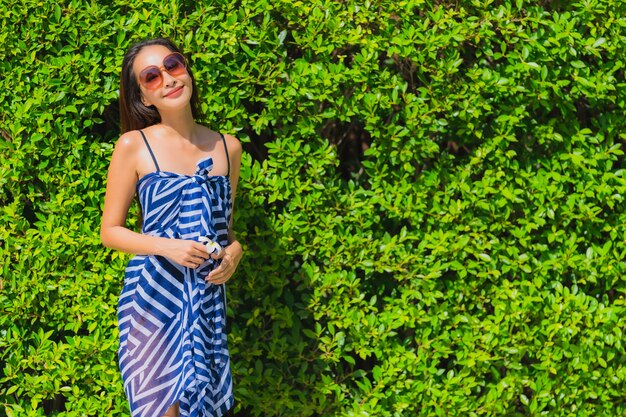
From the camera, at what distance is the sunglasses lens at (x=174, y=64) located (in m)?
Result: 4.05

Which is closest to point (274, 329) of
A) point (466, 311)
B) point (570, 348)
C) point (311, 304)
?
point (311, 304)

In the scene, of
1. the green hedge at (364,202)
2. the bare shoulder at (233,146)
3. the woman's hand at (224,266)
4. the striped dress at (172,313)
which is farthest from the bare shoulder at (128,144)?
the green hedge at (364,202)

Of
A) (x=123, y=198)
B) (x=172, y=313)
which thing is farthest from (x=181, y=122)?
(x=172, y=313)

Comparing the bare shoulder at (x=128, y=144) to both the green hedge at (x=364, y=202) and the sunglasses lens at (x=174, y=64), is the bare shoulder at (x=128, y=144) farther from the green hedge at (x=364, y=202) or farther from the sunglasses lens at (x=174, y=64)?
the green hedge at (x=364, y=202)

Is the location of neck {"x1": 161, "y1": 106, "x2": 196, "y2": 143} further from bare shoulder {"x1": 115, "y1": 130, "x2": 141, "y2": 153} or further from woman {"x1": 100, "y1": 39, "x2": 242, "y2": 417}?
bare shoulder {"x1": 115, "y1": 130, "x2": 141, "y2": 153}

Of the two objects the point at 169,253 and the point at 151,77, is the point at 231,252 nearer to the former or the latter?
the point at 169,253

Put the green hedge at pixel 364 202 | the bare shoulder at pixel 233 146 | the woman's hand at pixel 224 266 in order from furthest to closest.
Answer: the green hedge at pixel 364 202, the bare shoulder at pixel 233 146, the woman's hand at pixel 224 266

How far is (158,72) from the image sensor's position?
405 cm

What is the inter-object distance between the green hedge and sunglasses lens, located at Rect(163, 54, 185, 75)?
63 cm

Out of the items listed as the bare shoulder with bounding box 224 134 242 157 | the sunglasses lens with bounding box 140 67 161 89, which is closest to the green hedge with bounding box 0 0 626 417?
the bare shoulder with bounding box 224 134 242 157

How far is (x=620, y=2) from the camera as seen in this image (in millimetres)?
4902

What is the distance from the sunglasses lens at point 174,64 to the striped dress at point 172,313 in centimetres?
35

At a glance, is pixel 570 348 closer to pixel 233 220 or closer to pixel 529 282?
pixel 529 282

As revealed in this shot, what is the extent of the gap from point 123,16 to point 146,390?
5.63 feet
